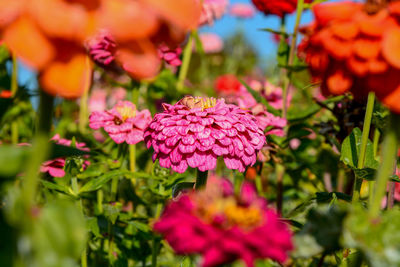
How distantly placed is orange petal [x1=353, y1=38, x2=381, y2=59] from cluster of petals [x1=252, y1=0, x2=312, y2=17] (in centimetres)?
102

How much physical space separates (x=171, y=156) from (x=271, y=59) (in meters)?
2.89

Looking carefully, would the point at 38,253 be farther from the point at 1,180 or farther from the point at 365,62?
the point at 365,62

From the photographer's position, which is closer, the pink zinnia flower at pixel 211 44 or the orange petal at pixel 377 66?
the orange petal at pixel 377 66

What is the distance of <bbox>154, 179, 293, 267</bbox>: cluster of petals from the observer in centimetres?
51

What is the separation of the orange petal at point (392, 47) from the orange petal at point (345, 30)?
40mm

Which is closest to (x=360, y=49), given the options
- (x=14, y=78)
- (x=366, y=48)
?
(x=366, y=48)

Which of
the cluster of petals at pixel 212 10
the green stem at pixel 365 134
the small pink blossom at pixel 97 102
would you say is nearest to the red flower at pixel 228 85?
the cluster of petals at pixel 212 10

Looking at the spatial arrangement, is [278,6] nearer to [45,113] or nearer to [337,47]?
[337,47]

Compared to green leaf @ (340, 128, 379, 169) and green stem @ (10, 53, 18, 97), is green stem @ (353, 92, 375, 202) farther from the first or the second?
green stem @ (10, 53, 18, 97)

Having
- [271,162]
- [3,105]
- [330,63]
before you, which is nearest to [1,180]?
[3,105]

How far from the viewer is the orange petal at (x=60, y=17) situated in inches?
18.4

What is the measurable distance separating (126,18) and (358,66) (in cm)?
30

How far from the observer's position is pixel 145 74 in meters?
0.55

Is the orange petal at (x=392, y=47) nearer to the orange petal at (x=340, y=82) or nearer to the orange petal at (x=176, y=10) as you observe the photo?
the orange petal at (x=340, y=82)
